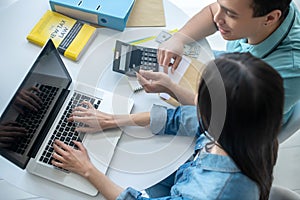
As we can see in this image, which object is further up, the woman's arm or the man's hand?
the man's hand

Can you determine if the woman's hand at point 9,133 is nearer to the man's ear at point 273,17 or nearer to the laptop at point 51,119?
the laptop at point 51,119

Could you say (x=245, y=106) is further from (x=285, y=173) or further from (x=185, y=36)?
(x=285, y=173)

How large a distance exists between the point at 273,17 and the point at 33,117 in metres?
0.67

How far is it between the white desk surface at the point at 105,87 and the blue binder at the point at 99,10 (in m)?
0.04

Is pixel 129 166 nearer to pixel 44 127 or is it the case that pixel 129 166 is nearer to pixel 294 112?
pixel 44 127

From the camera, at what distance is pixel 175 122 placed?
0.95m

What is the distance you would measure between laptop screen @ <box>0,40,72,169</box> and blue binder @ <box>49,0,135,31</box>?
0.21 meters

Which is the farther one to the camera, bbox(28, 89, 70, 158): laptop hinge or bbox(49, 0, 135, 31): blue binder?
bbox(49, 0, 135, 31): blue binder

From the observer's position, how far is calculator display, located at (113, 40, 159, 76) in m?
1.03

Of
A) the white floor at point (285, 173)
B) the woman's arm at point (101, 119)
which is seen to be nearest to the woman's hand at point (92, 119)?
the woman's arm at point (101, 119)

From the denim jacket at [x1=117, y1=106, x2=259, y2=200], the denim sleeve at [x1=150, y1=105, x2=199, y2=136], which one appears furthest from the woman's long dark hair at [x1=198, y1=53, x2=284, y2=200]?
the denim sleeve at [x1=150, y1=105, x2=199, y2=136]

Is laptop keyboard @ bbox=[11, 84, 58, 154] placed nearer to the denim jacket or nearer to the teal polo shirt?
the denim jacket

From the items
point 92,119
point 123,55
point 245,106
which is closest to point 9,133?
point 92,119

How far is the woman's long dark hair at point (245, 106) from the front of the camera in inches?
25.3
